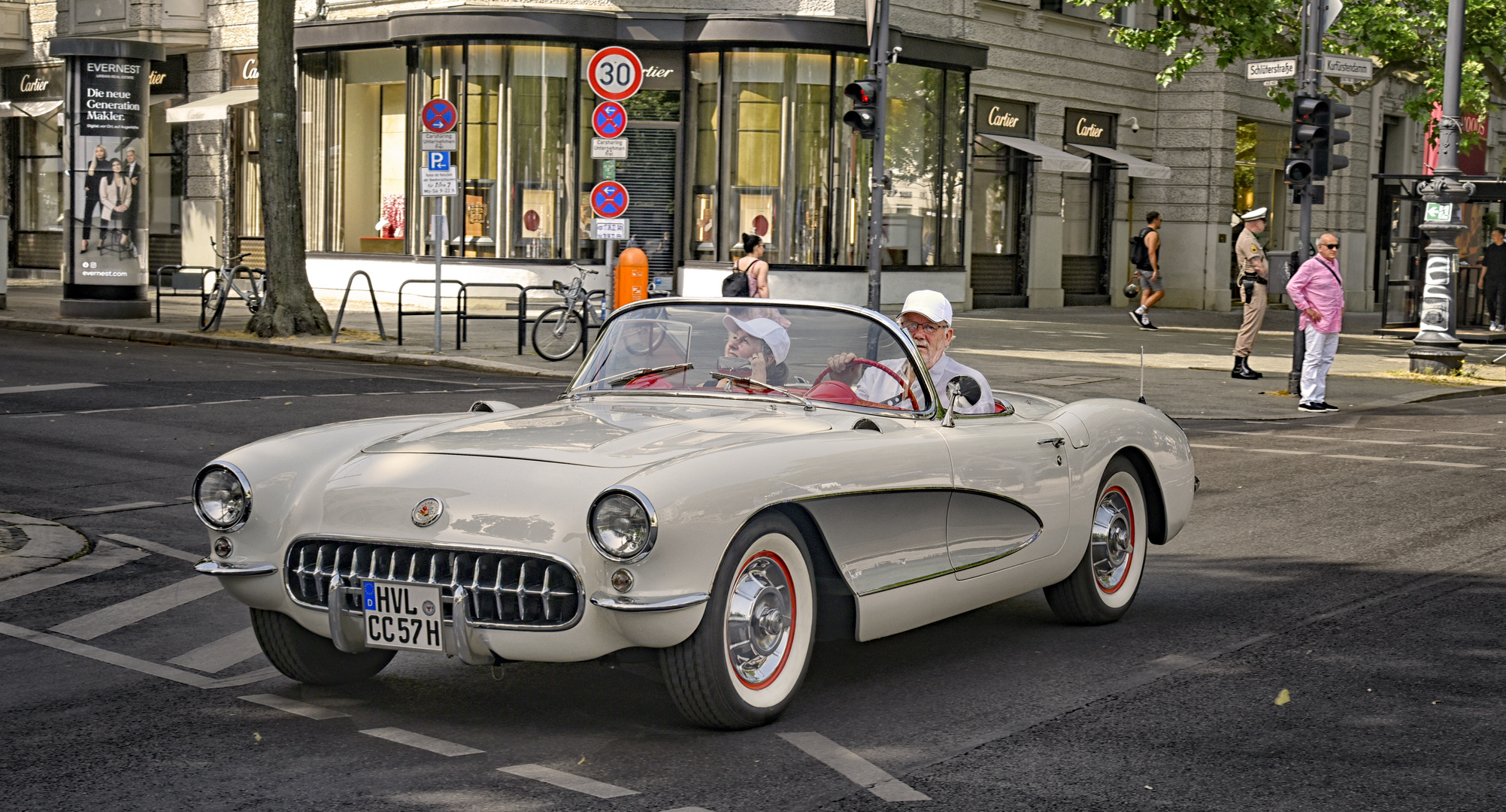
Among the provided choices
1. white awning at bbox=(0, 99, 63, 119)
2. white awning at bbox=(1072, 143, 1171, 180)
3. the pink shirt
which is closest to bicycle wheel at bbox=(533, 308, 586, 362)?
the pink shirt

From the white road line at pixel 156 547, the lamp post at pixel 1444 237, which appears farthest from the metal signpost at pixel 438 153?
the white road line at pixel 156 547

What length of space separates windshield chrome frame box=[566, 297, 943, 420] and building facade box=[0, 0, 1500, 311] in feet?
61.6

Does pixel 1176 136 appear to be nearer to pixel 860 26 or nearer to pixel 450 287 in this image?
pixel 860 26

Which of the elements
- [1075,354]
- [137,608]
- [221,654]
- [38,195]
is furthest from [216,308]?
[38,195]

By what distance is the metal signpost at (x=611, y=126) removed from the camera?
18.8m

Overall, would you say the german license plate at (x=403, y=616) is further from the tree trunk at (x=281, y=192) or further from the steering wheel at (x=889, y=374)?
the tree trunk at (x=281, y=192)

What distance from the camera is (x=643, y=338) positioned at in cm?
628

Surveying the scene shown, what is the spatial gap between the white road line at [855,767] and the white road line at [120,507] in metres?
5.26

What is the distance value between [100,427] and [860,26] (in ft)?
59.6

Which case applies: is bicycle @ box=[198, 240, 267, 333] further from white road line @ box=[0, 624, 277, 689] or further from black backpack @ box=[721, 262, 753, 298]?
white road line @ box=[0, 624, 277, 689]

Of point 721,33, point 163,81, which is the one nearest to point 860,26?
point 721,33

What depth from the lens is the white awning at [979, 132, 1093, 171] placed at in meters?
32.4

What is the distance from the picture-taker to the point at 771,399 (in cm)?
589

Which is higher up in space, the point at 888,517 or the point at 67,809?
the point at 888,517
